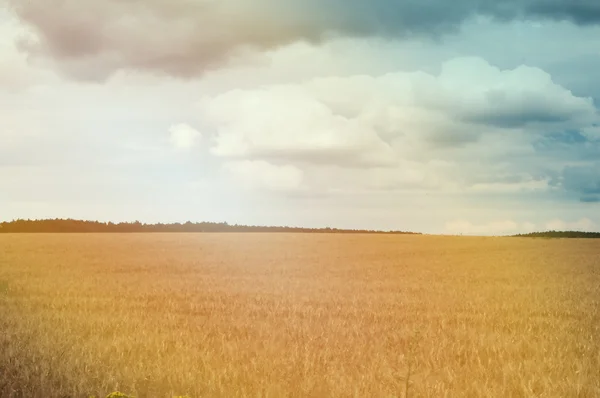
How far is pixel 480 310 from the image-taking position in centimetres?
1580

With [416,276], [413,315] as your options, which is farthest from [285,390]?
[416,276]

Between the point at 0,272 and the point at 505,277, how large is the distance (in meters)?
21.0

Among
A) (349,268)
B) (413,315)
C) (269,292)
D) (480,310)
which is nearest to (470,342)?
(413,315)

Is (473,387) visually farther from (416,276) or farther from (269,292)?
(416,276)

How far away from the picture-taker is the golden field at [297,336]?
8.00 meters

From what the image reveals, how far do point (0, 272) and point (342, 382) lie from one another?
22.2 meters

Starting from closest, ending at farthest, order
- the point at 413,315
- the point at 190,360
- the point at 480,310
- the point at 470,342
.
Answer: the point at 190,360 → the point at 470,342 → the point at 413,315 → the point at 480,310

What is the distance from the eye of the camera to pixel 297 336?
11422 millimetres

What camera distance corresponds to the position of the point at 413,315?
14625mm

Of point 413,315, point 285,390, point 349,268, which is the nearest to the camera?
point 285,390

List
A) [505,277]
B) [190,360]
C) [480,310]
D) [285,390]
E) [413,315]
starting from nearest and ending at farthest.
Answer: [285,390] < [190,360] < [413,315] < [480,310] < [505,277]

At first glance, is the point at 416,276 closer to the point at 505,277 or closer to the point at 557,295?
the point at 505,277

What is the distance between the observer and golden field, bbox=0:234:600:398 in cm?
800

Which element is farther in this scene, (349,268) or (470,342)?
(349,268)
